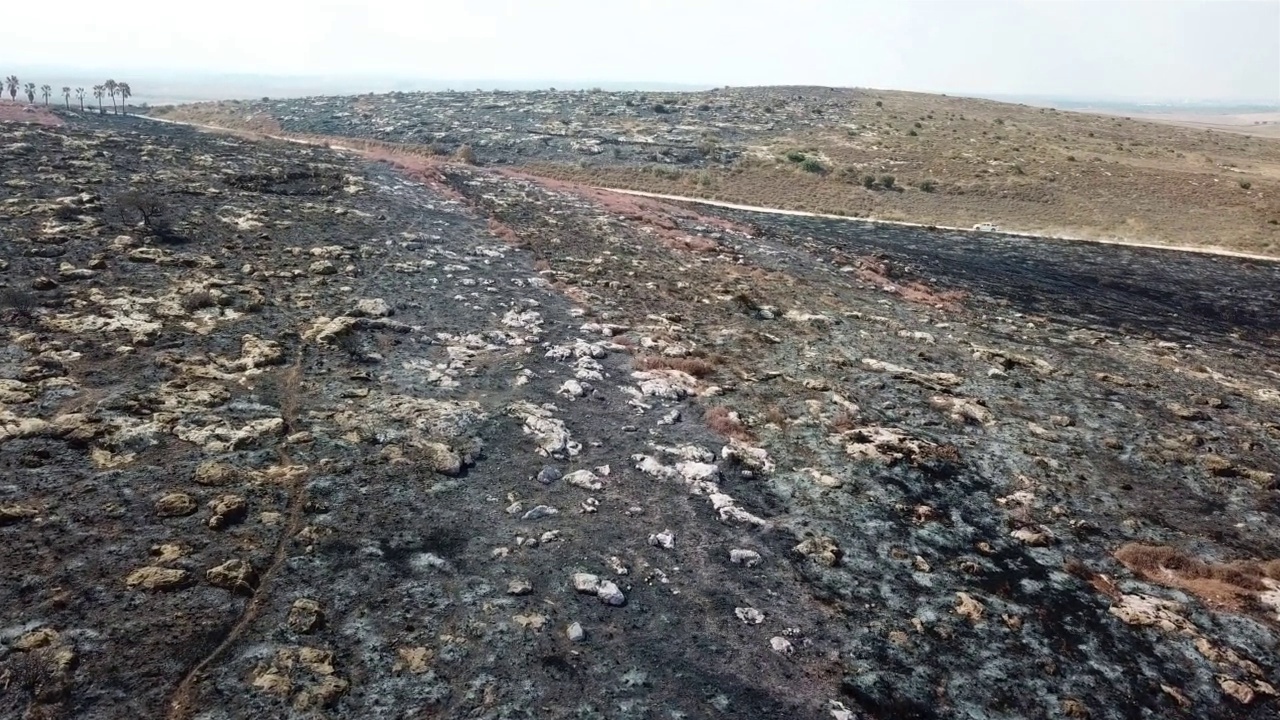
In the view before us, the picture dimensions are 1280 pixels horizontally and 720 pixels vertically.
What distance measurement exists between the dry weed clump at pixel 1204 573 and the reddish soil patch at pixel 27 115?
2264 inches

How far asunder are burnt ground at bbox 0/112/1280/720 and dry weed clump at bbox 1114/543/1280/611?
55mm

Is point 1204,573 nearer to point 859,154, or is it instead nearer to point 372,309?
point 372,309

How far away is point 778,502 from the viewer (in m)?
12.1

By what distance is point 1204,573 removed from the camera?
444 inches

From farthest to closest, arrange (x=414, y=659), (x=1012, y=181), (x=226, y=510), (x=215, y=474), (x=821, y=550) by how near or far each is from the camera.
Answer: (x=1012, y=181) → (x=821, y=550) → (x=215, y=474) → (x=226, y=510) → (x=414, y=659)

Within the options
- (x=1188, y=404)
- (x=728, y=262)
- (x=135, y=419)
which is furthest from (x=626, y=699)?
(x=728, y=262)

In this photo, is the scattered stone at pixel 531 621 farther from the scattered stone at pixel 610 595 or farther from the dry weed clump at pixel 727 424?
the dry weed clump at pixel 727 424

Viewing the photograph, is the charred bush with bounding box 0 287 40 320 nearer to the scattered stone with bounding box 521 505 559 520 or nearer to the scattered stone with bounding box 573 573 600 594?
the scattered stone with bounding box 521 505 559 520

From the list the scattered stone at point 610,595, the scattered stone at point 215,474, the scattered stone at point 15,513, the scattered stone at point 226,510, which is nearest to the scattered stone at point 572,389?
the scattered stone at point 610,595

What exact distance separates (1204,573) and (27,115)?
64577 millimetres

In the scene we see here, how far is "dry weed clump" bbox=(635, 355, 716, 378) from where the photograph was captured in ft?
55.3

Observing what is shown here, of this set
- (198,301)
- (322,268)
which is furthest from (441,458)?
(322,268)

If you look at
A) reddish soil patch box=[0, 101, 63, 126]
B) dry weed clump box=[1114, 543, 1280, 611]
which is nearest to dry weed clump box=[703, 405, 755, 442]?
dry weed clump box=[1114, 543, 1280, 611]

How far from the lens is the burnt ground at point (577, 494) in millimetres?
8133
